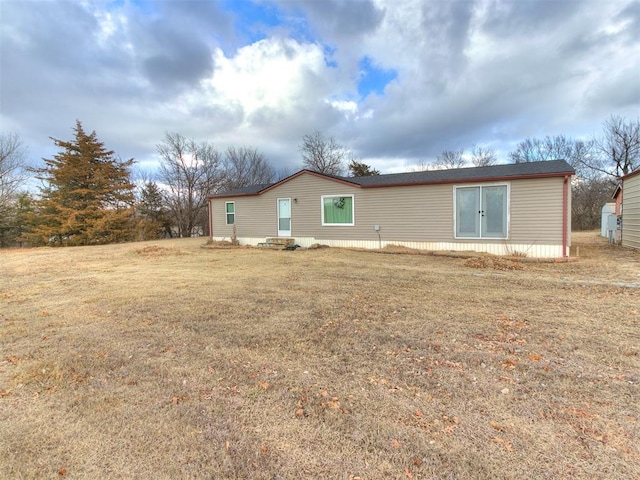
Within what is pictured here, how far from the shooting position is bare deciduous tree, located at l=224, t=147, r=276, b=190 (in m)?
33.3

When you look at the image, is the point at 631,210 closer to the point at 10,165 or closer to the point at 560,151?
the point at 560,151

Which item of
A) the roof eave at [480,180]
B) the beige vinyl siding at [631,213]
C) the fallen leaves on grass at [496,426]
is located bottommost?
the fallen leaves on grass at [496,426]

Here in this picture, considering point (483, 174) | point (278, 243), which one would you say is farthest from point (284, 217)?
point (483, 174)

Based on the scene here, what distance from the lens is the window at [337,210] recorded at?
511 inches

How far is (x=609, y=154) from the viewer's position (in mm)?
30203

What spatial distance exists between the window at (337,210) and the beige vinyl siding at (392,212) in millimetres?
178

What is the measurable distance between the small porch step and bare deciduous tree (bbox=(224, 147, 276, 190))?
1963 cm

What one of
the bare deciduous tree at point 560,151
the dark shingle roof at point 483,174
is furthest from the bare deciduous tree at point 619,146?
the dark shingle roof at point 483,174

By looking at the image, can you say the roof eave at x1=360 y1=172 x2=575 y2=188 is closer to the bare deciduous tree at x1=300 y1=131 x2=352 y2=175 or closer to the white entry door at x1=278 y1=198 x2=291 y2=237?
the white entry door at x1=278 y1=198 x2=291 y2=237

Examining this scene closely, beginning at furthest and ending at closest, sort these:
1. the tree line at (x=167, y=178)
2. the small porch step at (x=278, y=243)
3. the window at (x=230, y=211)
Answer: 1. the tree line at (x=167, y=178)
2. the window at (x=230, y=211)
3. the small porch step at (x=278, y=243)

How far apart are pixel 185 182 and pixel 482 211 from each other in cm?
2634

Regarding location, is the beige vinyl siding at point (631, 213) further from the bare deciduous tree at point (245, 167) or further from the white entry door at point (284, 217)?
the bare deciduous tree at point (245, 167)

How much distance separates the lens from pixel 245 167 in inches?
1374

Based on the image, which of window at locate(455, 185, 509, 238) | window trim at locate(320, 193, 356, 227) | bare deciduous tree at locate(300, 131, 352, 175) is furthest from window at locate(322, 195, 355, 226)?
bare deciduous tree at locate(300, 131, 352, 175)
